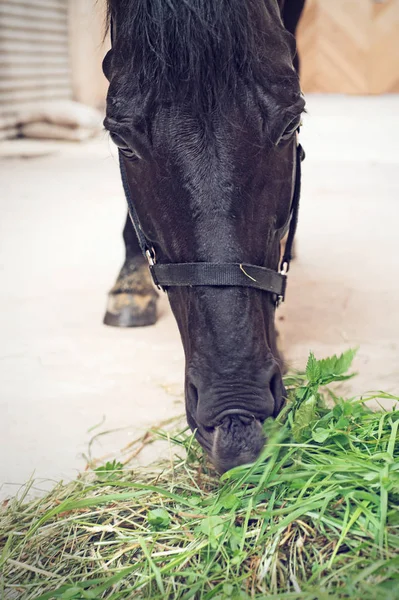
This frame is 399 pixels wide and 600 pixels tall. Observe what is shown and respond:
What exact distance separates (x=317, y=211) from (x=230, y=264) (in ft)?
12.6

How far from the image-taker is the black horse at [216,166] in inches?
64.2

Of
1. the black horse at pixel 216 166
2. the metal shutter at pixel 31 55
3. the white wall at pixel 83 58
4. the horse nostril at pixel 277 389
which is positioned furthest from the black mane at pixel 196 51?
the white wall at pixel 83 58

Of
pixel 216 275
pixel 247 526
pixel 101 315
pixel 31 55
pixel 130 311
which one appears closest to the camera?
pixel 247 526

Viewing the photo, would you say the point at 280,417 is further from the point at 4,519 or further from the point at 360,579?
the point at 4,519

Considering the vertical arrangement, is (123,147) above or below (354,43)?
below

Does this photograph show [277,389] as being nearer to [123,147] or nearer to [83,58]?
[123,147]

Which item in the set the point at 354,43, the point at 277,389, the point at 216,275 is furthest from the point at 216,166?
the point at 354,43

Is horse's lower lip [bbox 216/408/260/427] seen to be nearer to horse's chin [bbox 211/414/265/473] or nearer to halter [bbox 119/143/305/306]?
horse's chin [bbox 211/414/265/473]

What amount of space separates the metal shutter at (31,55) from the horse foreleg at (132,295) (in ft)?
20.8

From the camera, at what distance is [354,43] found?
13.2 m

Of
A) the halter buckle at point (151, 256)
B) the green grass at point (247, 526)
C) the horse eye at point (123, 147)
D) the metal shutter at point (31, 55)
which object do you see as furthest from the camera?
the metal shutter at point (31, 55)

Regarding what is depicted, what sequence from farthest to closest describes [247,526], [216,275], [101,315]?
[101,315] < [216,275] < [247,526]

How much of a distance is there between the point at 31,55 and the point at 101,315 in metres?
7.93

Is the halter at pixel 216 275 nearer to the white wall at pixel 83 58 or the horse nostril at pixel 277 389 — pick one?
the horse nostril at pixel 277 389
